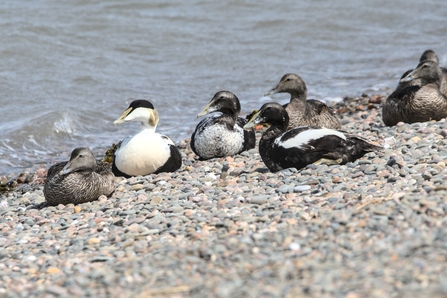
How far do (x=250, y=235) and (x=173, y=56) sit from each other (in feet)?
38.6

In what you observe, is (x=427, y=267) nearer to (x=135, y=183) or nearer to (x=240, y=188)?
(x=240, y=188)

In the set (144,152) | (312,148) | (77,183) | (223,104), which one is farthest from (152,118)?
(312,148)

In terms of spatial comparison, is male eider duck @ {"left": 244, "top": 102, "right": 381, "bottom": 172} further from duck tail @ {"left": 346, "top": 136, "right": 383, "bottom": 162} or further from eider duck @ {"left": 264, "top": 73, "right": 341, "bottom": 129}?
eider duck @ {"left": 264, "top": 73, "right": 341, "bottom": 129}

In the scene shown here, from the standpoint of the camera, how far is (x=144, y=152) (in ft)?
26.5

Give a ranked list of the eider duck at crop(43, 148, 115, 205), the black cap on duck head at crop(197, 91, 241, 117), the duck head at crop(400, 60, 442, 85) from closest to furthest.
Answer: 1. the eider duck at crop(43, 148, 115, 205)
2. the black cap on duck head at crop(197, 91, 241, 117)
3. the duck head at crop(400, 60, 442, 85)

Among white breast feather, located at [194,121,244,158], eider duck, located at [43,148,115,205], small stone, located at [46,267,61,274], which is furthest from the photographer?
white breast feather, located at [194,121,244,158]

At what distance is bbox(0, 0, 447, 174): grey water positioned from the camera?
11.7 m

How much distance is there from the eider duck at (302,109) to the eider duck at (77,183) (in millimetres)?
2850

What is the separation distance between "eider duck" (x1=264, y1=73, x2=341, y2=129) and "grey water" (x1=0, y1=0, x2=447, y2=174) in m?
2.21

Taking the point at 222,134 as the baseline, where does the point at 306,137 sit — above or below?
above

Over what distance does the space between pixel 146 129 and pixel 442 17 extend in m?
14.6

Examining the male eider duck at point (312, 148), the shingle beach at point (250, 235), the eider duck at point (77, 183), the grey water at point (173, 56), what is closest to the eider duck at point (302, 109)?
the shingle beach at point (250, 235)

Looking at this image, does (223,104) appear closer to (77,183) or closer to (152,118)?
(152,118)

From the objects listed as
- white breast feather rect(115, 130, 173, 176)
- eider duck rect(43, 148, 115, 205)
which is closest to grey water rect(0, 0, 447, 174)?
white breast feather rect(115, 130, 173, 176)
